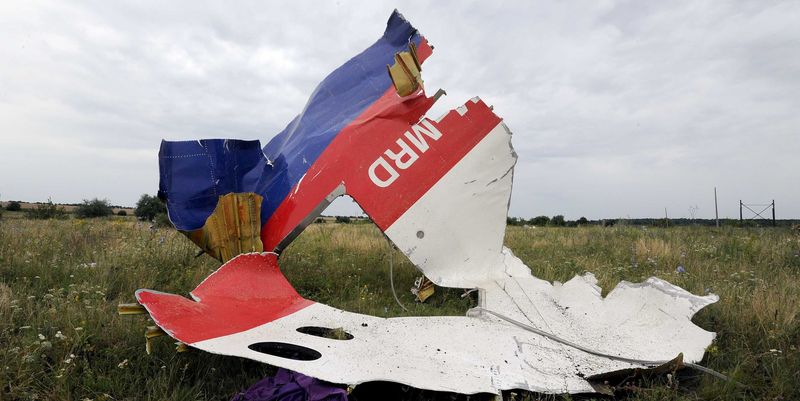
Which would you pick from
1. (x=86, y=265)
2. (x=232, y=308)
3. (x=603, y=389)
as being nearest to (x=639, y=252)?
(x=603, y=389)

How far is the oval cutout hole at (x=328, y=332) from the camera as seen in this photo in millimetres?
2703

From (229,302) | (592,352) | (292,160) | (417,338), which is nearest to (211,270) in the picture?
(292,160)

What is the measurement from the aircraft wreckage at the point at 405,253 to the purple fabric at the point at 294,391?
84 mm

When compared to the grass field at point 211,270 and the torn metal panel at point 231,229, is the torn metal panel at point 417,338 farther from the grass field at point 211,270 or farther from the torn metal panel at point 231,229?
the torn metal panel at point 231,229

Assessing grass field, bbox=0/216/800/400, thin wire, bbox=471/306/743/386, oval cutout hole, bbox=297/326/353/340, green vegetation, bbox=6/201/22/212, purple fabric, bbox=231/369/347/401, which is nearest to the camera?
purple fabric, bbox=231/369/347/401

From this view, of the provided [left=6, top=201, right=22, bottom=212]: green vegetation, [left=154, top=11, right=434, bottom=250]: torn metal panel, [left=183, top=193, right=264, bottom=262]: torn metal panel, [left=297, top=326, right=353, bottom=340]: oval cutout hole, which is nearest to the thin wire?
[left=297, top=326, right=353, bottom=340]: oval cutout hole

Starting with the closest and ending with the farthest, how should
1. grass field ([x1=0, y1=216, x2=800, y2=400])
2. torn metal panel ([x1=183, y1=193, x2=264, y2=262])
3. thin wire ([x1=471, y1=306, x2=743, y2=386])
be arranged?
grass field ([x1=0, y1=216, x2=800, y2=400])
thin wire ([x1=471, y1=306, x2=743, y2=386])
torn metal panel ([x1=183, y1=193, x2=264, y2=262])

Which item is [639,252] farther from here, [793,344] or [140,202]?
[140,202]

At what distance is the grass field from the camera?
2162 mm

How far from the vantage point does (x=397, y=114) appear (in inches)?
155

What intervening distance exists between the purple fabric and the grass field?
0.19m

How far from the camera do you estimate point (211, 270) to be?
4168 mm

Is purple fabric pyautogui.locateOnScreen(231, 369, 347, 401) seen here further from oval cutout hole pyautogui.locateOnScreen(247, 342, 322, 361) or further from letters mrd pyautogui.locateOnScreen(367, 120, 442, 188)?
letters mrd pyautogui.locateOnScreen(367, 120, 442, 188)

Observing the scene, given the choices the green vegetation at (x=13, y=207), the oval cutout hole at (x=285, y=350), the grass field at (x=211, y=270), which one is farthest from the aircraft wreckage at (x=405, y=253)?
the green vegetation at (x=13, y=207)
